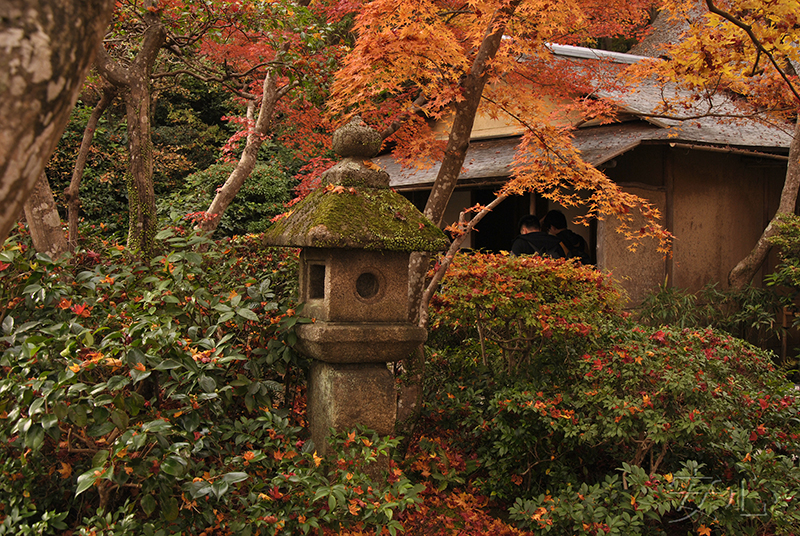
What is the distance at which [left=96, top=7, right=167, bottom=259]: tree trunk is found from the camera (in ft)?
14.3

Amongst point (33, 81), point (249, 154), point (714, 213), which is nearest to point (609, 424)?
point (33, 81)

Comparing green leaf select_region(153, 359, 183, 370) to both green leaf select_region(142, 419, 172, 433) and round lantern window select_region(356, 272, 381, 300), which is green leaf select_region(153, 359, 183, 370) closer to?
green leaf select_region(142, 419, 172, 433)

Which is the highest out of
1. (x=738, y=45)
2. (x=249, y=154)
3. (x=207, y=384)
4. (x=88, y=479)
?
(x=738, y=45)

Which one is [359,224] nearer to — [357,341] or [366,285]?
[366,285]

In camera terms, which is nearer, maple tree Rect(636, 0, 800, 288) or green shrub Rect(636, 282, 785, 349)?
maple tree Rect(636, 0, 800, 288)

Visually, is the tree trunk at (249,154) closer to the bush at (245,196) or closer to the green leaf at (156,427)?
the green leaf at (156,427)

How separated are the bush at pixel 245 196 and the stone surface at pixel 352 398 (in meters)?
7.79

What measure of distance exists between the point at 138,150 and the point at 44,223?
0.83 meters

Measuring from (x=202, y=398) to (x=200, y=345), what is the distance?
0.40 m

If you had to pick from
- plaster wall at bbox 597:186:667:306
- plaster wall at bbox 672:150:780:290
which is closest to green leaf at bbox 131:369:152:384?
plaster wall at bbox 597:186:667:306

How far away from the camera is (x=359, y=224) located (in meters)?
3.23

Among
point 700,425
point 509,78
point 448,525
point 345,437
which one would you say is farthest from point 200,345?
point 509,78

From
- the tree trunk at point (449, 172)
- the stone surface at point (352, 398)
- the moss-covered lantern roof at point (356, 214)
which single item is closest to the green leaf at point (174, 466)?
the stone surface at point (352, 398)

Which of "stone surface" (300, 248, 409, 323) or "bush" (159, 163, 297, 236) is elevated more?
"bush" (159, 163, 297, 236)
